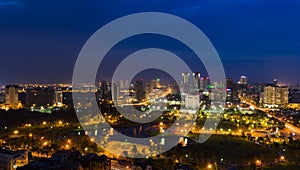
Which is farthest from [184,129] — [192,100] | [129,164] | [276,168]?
[192,100]

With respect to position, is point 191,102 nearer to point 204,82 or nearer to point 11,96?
point 11,96

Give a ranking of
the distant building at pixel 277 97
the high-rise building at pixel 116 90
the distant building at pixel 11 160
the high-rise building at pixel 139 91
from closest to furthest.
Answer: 1. the distant building at pixel 11 160
2. the high-rise building at pixel 116 90
3. the distant building at pixel 277 97
4. the high-rise building at pixel 139 91

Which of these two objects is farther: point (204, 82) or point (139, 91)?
point (204, 82)

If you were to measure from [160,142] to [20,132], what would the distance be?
2974 mm

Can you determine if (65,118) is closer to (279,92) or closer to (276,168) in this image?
(276,168)

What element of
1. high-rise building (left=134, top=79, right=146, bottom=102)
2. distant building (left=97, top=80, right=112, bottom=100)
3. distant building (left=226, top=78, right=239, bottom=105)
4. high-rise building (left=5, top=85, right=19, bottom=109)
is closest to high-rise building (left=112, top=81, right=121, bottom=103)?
distant building (left=97, top=80, right=112, bottom=100)

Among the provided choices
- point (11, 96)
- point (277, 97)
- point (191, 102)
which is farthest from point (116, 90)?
point (277, 97)

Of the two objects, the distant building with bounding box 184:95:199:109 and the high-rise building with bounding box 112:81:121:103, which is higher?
the high-rise building with bounding box 112:81:121:103

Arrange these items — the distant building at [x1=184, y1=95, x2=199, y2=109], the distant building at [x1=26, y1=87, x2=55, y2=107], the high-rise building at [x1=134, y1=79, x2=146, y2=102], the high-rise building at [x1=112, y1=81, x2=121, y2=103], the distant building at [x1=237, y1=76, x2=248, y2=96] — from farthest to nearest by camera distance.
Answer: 1. the distant building at [x1=237, y1=76, x2=248, y2=96]
2. the high-rise building at [x1=134, y1=79, x2=146, y2=102]
3. the high-rise building at [x1=112, y1=81, x2=121, y2=103]
4. the distant building at [x1=26, y1=87, x2=55, y2=107]
5. the distant building at [x1=184, y1=95, x2=199, y2=109]

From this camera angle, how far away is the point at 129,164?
11.0ft

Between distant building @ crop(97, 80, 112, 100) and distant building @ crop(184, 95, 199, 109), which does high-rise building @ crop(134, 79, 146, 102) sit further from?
distant building @ crop(184, 95, 199, 109)

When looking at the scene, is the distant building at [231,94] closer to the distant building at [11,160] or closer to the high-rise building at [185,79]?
the high-rise building at [185,79]

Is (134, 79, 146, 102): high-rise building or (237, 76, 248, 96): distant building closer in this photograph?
(134, 79, 146, 102): high-rise building

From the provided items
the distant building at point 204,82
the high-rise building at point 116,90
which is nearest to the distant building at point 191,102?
the high-rise building at point 116,90
